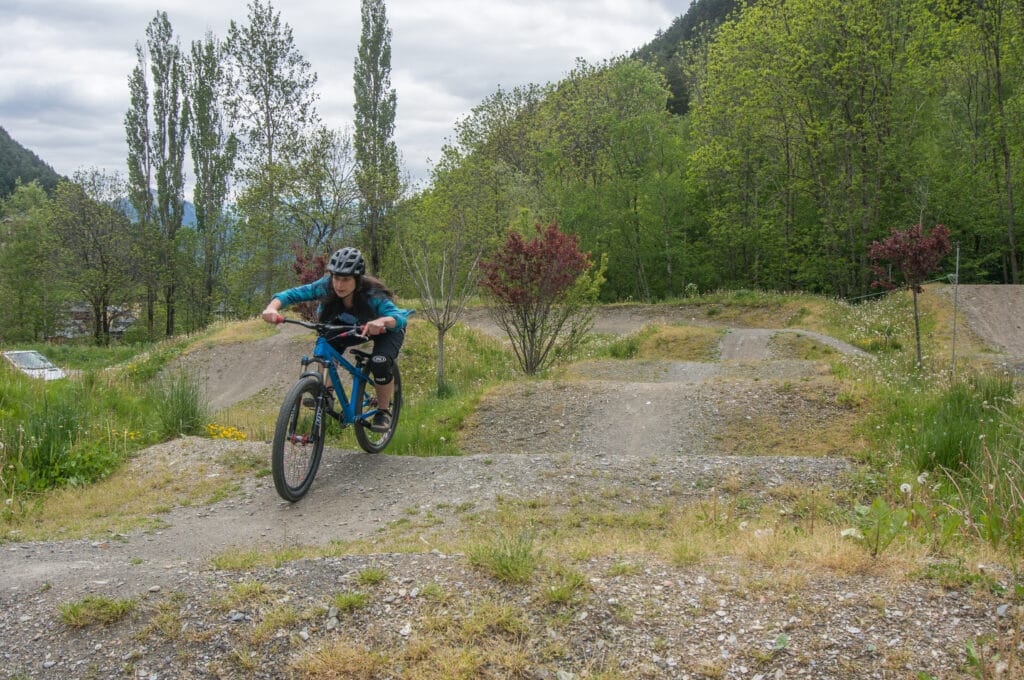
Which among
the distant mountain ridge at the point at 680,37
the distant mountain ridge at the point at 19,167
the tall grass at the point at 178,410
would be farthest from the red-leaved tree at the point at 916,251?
the distant mountain ridge at the point at 19,167

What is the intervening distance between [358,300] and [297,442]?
137 cm

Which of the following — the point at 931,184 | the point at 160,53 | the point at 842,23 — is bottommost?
the point at 931,184

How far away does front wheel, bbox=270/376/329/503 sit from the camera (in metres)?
5.27

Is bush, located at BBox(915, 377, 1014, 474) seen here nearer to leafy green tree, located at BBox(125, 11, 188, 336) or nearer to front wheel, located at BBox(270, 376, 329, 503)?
front wheel, located at BBox(270, 376, 329, 503)

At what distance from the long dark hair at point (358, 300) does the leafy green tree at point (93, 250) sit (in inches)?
1462

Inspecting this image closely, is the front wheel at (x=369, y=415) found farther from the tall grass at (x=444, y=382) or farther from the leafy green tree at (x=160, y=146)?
the leafy green tree at (x=160, y=146)

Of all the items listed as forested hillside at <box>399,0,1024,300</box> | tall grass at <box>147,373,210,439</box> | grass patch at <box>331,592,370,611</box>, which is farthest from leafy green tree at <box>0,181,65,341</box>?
grass patch at <box>331,592,370,611</box>

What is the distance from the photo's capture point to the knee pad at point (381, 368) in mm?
6250

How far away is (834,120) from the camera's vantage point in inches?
896

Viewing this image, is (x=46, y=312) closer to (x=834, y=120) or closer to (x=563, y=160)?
(x=563, y=160)

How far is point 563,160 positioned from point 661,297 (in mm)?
8879

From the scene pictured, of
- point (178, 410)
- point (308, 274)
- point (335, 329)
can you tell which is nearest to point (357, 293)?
point (335, 329)

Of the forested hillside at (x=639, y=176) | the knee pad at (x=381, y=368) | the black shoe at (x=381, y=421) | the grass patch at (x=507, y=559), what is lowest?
the grass patch at (x=507, y=559)

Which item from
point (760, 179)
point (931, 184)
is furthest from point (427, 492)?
point (760, 179)
